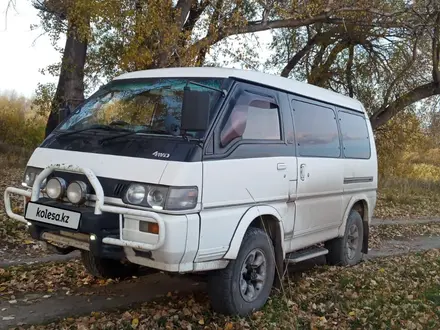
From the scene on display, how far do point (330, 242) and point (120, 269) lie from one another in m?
3.05

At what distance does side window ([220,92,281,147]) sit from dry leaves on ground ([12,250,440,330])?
65.2 inches

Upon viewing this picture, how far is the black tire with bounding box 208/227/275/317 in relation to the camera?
4.57 m

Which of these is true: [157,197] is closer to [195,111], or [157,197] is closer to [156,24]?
[195,111]

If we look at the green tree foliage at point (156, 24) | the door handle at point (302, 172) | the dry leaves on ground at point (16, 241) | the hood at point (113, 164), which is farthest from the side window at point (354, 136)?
the green tree foliage at point (156, 24)

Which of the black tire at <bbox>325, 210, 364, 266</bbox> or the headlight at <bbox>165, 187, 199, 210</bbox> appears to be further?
the black tire at <bbox>325, 210, 364, 266</bbox>

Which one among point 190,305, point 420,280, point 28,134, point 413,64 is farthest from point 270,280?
point 28,134

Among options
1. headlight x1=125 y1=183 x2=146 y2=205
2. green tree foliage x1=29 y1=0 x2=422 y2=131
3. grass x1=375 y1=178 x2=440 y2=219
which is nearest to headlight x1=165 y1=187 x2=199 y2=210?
headlight x1=125 y1=183 x2=146 y2=205

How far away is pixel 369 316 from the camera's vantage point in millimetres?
5129

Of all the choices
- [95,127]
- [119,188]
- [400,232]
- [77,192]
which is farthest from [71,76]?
[119,188]

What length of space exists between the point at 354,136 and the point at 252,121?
2.97 m

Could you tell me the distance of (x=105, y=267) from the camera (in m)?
5.61

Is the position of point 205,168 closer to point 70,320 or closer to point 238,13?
point 70,320

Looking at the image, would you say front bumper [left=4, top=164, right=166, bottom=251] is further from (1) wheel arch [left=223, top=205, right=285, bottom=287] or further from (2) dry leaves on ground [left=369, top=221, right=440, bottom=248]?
(2) dry leaves on ground [left=369, top=221, right=440, bottom=248]

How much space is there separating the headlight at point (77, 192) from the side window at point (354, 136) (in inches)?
154
